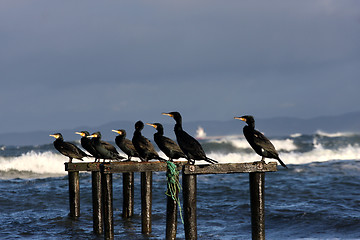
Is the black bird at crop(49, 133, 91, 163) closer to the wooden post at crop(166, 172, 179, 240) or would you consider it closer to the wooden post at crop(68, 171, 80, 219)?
the wooden post at crop(68, 171, 80, 219)

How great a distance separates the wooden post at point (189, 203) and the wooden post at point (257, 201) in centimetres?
112

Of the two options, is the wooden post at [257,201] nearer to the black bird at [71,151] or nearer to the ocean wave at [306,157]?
the black bird at [71,151]

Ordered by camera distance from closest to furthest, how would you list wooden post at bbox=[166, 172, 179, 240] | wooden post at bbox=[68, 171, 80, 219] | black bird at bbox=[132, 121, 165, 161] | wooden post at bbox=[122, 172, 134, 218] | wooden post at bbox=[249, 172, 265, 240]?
wooden post at bbox=[249, 172, 265, 240] < wooden post at bbox=[166, 172, 179, 240] < black bird at bbox=[132, 121, 165, 161] < wooden post at bbox=[68, 171, 80, 219] < wooden post at bbox=[122, 172, 134, 218]

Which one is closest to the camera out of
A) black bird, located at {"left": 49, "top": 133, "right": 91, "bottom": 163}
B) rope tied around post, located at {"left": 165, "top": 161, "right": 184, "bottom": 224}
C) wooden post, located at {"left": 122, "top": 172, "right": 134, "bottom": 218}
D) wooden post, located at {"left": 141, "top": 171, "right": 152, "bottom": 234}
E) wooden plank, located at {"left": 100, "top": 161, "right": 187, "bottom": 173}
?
wooden plank, located at {"left": 100, "top": 161, "right": 187, "bottom": 173}

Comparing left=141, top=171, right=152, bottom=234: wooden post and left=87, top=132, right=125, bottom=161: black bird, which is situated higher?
left=87, top=132, right=125, bottom=161: black bird

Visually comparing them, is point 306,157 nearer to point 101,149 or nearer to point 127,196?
point 127,196

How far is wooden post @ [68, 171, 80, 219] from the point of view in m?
16.3

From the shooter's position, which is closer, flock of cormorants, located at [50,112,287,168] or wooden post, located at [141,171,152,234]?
flock of cormorants, located at [50,112,287,168]

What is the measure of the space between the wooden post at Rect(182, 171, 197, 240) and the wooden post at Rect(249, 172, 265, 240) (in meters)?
1.12

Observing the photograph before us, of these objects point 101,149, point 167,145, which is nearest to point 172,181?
point 167,145

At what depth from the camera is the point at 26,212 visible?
18844mm

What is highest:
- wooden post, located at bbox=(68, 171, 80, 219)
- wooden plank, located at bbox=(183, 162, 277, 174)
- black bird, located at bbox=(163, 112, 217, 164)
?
black bird, located at bbox=(163, 112, 217, 164)

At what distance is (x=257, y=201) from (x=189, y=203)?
1297mm

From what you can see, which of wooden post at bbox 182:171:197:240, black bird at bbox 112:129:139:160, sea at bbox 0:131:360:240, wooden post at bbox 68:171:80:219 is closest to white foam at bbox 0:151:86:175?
sea at bbox 0:131:360:240
